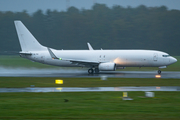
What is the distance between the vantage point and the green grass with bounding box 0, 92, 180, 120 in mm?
10648

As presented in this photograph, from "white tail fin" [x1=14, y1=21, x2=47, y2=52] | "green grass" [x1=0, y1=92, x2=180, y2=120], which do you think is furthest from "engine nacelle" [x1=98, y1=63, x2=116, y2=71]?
"green grass" [x1=0, y1=92, x2=180, y2=120]

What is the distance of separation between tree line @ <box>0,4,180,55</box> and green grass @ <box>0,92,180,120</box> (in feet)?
229

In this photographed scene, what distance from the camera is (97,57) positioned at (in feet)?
116

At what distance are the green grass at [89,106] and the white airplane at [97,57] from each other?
17342mm

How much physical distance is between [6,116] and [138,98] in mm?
7085

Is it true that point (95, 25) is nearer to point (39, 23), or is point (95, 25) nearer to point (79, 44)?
point (79, 44)

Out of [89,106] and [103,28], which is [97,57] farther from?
[103,28]

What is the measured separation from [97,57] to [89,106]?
22.8 meters

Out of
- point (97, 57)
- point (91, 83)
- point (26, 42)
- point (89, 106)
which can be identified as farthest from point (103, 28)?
point (89, 106)

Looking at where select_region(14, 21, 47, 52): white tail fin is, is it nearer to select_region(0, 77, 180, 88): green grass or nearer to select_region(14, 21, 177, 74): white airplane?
select_region(14, 21, 177, 74): white airplane

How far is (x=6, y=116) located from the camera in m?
10.6

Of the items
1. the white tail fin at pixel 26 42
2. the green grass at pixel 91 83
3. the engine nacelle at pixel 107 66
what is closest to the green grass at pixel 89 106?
the green grass at pixel 91 83

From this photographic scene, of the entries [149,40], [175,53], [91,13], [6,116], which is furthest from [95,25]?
[6,116]

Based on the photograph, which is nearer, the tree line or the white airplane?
the white airplane
